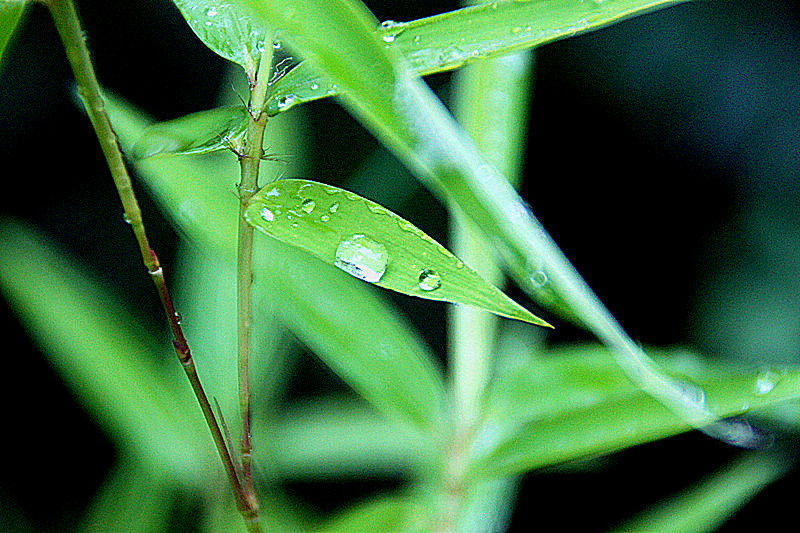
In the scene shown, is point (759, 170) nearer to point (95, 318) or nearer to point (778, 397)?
point (778, 397)

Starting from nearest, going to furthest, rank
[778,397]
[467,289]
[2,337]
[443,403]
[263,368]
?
[467,289] → [778,397] → [443,403] → [263,368] → [2,337]

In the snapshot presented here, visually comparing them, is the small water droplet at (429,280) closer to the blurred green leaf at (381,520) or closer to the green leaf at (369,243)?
the green leaf at (369,243)

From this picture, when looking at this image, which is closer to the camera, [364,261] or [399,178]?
[364,261]

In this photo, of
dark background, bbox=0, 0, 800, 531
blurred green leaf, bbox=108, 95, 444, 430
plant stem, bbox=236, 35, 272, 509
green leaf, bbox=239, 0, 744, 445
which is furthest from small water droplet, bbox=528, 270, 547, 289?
dark background, bbox=0, 0, 800, 531

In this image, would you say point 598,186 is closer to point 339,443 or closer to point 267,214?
point 339,443

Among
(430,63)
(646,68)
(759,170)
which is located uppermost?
(430,63)

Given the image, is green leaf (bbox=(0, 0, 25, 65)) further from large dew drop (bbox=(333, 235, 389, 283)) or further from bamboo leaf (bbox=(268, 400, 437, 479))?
bamboo leaf (bbox=(268, 400, 437, 479))

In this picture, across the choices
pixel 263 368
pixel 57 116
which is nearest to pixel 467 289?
pixel 263 368
